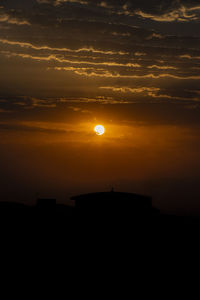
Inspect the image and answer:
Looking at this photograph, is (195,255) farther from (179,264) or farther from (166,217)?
(166,217)

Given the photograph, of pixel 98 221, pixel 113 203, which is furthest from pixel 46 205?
pixel 113 203

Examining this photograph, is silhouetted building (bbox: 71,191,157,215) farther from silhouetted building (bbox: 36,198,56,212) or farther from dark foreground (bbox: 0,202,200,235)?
silhouetted building (bbox: 36,198,56,212)

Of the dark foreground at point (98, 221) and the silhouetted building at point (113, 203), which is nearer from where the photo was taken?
the dark foreground at point (98, 221)

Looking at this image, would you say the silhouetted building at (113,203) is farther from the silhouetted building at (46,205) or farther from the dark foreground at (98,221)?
the silhouetted building at (46,205)

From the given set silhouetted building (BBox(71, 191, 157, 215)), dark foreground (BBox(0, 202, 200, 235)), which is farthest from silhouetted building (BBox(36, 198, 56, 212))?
silhouetted building (BBox(71, 191, 157, 215))

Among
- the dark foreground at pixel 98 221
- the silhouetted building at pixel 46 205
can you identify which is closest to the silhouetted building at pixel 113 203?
the dark foreground at pixel 98 221

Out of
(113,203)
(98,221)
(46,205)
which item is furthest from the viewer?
(46,205)

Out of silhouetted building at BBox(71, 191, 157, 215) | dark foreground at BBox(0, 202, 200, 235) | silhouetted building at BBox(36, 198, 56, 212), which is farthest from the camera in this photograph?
silhouetted building at BBox(36, 198, 56, 212)

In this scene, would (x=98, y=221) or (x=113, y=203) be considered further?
(x=113, y=203)

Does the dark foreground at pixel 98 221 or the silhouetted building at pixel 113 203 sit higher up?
the silhouetted building at pixel 113 203

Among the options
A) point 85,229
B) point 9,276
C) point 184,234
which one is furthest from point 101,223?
point 9,276

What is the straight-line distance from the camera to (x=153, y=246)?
3197 centimetres

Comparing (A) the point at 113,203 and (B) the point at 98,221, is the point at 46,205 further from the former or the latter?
(A) the point at 113,203

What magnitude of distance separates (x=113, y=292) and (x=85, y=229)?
14.4 meters
